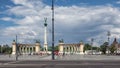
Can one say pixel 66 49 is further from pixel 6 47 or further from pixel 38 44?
pixel 6 47

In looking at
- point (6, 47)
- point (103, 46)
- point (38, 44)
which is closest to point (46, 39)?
point (38, 44)

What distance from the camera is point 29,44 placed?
160m

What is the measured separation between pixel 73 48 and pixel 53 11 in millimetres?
104616

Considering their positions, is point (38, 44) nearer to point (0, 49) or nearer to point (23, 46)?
point (23, 46)

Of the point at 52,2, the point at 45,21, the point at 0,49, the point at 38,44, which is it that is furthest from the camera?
the point at 0,49

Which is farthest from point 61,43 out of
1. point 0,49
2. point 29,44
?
point 0,49

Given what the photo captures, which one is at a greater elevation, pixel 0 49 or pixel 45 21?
pixel 45 21

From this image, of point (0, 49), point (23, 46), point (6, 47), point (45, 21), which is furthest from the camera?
point (6, 47)

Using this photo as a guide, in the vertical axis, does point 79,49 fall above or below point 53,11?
below

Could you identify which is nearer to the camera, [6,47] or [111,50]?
[111,50]

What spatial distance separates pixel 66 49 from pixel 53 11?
10472 cm

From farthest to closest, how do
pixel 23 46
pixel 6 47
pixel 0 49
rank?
pixel 6 47, pixel 0 49, pixel 23 46

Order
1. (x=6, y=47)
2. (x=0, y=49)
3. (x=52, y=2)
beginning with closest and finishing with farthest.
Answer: (x=52, y=2)
(x=0, y=49)
(x=6, y=47)

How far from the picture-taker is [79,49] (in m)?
152
